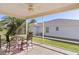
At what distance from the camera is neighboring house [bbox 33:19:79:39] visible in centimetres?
501

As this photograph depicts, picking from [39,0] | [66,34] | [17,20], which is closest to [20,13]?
[17,20]

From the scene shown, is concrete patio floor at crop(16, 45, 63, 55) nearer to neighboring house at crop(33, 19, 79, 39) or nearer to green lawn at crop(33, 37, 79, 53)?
green lawn at crop(33, 37, 79, 53)

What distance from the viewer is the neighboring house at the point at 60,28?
5010 millimetres

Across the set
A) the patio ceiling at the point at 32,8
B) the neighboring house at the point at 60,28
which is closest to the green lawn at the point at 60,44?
the neighboring house at the point at 60,28

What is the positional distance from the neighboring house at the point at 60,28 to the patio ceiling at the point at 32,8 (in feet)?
1.07

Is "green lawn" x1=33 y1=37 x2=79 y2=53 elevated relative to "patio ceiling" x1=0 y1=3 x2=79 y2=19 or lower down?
lower down

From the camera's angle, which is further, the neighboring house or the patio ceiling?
the neighboring house

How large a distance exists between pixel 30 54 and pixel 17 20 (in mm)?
1071

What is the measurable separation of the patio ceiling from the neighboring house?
33cm

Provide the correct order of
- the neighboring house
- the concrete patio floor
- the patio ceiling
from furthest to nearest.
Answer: the concrete patio floor, the neighboring house, the patio ceiling

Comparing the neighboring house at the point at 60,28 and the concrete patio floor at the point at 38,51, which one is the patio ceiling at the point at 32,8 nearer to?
the neighboring house at the point at 60,28

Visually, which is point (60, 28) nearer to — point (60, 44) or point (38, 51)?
point (60, 44)

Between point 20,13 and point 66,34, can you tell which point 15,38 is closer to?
point 20,13

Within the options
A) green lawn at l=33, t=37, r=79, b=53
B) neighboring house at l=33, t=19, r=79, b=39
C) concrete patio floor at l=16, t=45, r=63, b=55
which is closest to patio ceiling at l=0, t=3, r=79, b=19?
neighboring house at l=33, t=19, r=79, b=39
